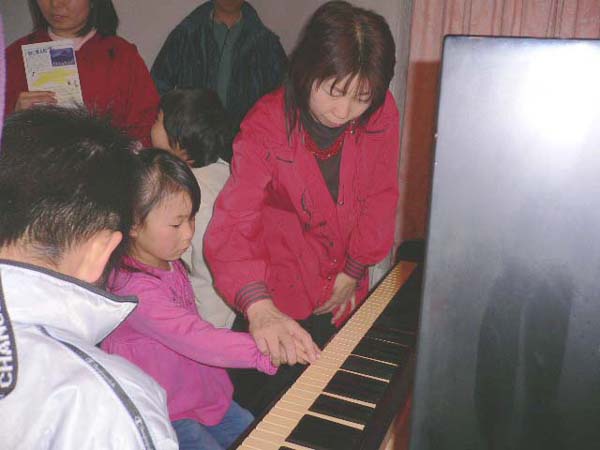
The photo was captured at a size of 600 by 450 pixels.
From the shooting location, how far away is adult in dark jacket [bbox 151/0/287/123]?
2777mm

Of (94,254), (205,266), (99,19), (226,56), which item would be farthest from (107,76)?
(94,254)

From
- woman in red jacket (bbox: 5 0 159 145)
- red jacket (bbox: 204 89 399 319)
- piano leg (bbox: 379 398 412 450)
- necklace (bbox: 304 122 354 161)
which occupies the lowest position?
piano leg (bbox: 379 398 412 450)

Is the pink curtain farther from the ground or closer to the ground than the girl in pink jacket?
farther from the ground

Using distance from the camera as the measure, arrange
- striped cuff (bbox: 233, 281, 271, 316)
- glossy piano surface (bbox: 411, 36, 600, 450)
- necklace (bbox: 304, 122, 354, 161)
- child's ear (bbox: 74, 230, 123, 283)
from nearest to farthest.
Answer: glossy piano surface (bbox: 411, 36, 600, 450) < child's ear (bbox: 74, 230, 123, 283) < striped cuff (bbox: 233, 281, 271, 316) < necklace (bbox: 304, 122, 354, 161)

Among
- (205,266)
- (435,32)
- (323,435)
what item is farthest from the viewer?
(435,32)

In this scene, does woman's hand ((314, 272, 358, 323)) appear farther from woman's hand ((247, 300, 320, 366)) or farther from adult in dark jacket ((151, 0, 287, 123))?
adult in dark jacket ((151, 0, 287, 123))

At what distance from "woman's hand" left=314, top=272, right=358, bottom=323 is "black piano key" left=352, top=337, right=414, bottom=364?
350 millimetres

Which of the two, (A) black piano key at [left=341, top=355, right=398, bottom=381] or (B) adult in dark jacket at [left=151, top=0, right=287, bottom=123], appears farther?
(B) adult in dark jacket at [left=151, top=0, right=287, bottom=123]

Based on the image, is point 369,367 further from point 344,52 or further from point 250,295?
point 344,52

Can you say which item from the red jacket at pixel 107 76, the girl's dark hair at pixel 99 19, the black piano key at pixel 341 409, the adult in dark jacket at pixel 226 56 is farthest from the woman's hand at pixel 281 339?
the adult in dark jacket at pixel 226 56

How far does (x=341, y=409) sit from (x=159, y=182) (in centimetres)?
70

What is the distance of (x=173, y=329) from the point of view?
1.24m

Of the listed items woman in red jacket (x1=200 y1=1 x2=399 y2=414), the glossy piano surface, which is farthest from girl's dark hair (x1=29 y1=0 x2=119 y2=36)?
the glossy piano surface

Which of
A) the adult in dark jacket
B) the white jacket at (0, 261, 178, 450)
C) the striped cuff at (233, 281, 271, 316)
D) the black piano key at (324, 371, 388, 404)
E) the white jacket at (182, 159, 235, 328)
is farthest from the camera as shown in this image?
the adult in dark jacket
